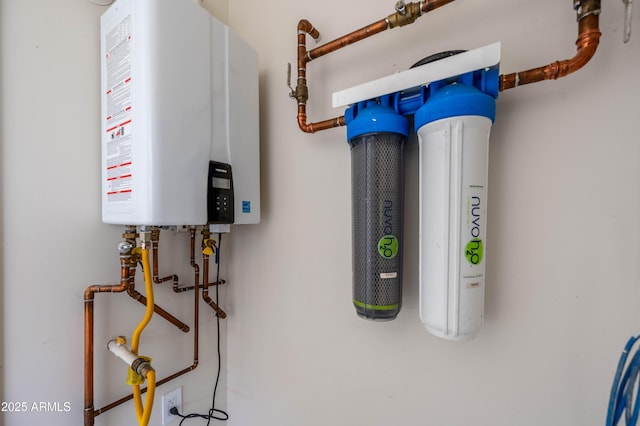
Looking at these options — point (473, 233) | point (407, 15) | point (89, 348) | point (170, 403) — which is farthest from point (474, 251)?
point (170, 403)

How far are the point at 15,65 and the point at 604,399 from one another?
147 cm

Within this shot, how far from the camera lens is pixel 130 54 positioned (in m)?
0.62

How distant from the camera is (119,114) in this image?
0.66 metres

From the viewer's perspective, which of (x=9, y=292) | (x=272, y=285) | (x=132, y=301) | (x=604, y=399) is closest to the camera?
(x=604, y=399)

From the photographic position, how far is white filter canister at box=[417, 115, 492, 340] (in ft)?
1.59

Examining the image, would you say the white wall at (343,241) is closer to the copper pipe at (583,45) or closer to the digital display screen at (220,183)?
the copper pipe at (583,45)

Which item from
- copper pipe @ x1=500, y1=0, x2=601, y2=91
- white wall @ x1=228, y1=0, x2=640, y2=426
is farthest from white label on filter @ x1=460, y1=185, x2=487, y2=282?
copper pipe @ x1=500, y1=0, x2=601, y2=91

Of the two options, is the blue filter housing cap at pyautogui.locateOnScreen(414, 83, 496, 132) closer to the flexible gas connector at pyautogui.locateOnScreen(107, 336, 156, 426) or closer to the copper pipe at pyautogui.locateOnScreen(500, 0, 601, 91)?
the copper pipe at pyautogui.locateOnScreen(500, 0, 601, 91)

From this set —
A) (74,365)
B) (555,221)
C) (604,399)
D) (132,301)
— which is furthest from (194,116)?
(604,399)

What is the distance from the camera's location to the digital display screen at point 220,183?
2.40ft

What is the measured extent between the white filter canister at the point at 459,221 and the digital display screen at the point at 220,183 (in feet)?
1.83

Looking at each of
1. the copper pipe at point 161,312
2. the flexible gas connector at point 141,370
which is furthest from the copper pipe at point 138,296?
the flexible gas connector at point 141,370

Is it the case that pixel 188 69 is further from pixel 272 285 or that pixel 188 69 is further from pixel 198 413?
pixel 198 413

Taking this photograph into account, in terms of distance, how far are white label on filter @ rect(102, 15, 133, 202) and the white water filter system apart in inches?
27.7
